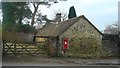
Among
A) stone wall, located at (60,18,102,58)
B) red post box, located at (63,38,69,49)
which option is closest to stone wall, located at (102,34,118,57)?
stone wall, located at (60,18,102,58)

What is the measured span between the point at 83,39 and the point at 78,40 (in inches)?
23.8

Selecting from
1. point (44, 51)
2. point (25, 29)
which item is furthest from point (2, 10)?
point (25, 29)

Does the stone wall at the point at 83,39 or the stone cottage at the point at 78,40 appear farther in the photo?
the stone wall at the point at 83,39

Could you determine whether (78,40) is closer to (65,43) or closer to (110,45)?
(65,43)

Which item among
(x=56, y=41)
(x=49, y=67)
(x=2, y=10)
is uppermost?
(x=2, y=10)

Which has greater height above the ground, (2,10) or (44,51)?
(2,10)

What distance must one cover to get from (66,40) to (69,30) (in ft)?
4.58

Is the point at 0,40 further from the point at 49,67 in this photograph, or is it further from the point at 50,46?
the point at 49,67

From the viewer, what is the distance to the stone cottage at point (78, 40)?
25286 millimetres

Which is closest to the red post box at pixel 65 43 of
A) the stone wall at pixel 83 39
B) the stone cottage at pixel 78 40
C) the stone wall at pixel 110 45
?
the stone cottage at pixel 78 40

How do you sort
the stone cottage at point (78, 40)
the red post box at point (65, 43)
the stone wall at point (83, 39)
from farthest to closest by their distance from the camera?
the stone wall at point (83, 39)
the stone cottage at point (78, 40)
the red post box at point (65, 43)

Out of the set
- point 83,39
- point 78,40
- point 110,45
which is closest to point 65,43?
point 78,40

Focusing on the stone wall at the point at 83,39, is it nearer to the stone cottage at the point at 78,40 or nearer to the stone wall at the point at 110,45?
the stone cottage at the point at 78,40

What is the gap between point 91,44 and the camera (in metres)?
26.4
